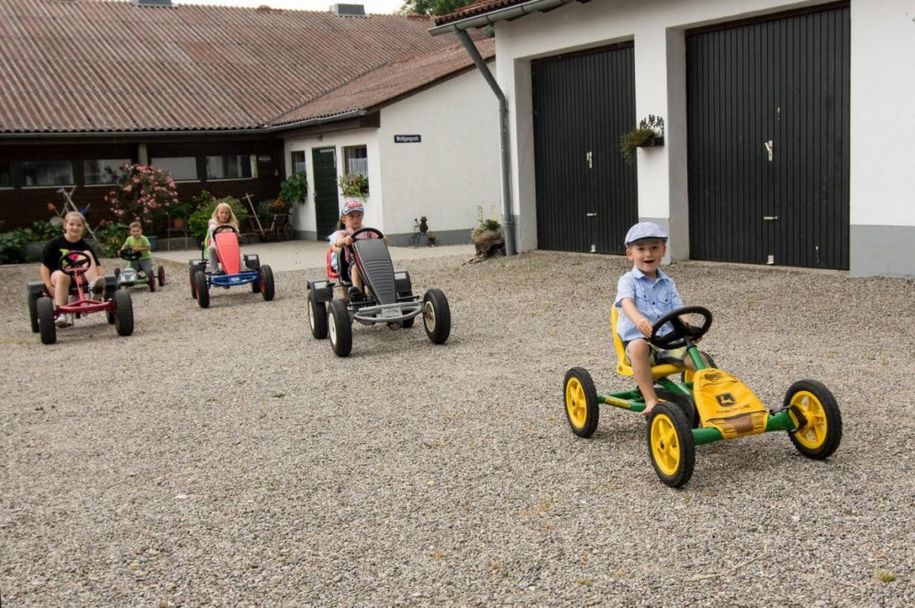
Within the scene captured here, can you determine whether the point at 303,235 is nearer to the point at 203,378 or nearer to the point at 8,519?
the point at 203,378

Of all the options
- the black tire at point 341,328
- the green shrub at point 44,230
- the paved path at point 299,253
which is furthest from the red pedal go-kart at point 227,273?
the green shrub at point 44,230

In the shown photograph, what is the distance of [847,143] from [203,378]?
673 centimetres

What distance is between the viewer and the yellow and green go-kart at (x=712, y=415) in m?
4.49

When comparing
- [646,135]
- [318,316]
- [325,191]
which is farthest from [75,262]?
[325,191]

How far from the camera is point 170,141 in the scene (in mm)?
A: 22859

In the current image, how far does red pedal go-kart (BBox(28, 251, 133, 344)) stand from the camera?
32.9ft

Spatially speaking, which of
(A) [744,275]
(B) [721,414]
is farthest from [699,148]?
(B) [721,414]

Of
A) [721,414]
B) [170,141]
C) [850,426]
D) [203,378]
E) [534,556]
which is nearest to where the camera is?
[534,556]

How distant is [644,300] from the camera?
520 cm

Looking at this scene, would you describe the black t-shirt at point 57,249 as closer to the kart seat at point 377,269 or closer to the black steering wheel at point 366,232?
the black steering wheel at point 366,232

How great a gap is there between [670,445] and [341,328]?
163 inches

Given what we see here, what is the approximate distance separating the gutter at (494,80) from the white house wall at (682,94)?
0.40 ft

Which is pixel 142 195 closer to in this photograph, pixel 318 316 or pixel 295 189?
pixel 295 189

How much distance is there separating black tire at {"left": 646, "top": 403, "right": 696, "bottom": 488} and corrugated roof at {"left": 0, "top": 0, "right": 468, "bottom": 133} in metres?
18.9
